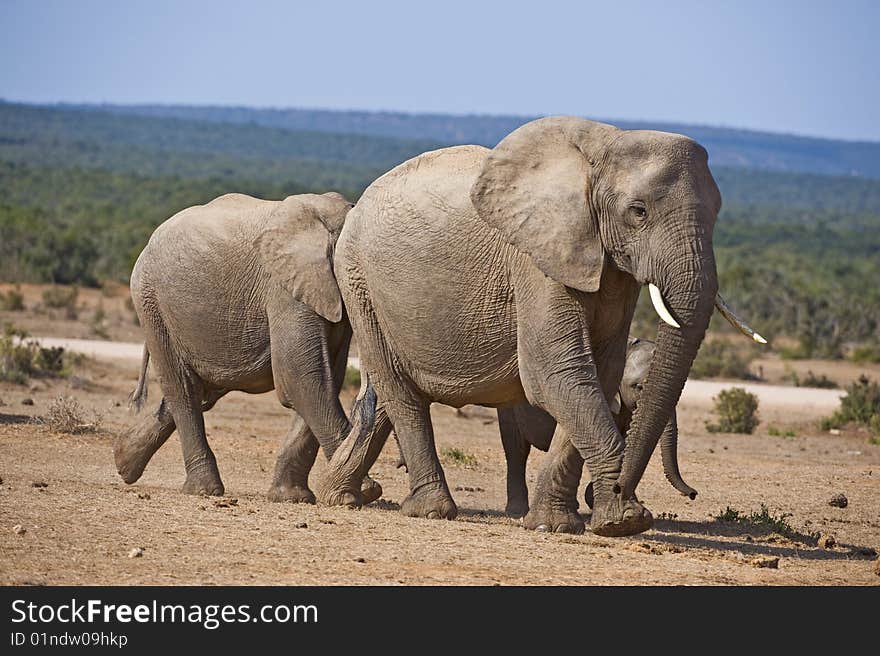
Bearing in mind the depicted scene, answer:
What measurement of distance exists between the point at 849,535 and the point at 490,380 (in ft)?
10.5

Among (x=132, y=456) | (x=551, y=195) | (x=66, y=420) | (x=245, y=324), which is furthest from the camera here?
(x=66, y=420)

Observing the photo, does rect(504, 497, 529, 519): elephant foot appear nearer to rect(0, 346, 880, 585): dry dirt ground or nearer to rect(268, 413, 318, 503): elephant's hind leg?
rect(0, 346, 880, 585): dry dirt ground

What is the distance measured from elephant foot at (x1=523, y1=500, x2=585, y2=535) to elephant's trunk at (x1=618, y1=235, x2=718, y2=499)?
0.84 meters

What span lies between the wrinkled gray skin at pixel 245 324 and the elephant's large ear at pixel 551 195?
1.89 metres

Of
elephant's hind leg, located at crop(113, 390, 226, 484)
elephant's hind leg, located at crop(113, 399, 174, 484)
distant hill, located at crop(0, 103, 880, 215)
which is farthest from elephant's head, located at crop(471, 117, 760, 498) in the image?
distant hill, located at crop(0, 103, 880, 215)

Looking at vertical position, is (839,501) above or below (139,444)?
above

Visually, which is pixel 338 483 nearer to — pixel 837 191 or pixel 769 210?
pixel 769 210

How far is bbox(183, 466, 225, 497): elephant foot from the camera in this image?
12.0 metres

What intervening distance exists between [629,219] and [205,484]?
175 inches

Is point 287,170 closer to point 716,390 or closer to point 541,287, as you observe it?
point 716,390

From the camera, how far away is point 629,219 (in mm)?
9078

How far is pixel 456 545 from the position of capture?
9000 millimetres

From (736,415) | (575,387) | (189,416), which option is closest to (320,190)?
(736,415)

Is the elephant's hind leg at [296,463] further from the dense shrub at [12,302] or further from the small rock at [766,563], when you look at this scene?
the dense shrub at [12,302]
